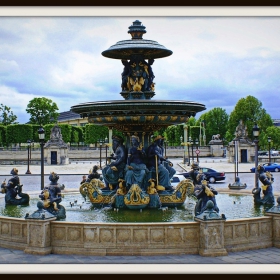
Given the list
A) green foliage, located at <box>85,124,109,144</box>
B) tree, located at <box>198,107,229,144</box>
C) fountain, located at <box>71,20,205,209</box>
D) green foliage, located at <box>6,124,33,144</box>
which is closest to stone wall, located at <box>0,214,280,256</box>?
fountain, located at <box>71,20,205,209</box>

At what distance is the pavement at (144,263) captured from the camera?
898 centimetres

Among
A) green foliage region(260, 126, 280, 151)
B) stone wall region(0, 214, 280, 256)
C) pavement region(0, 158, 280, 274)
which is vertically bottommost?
pavement region(0, 158, 280, 274)

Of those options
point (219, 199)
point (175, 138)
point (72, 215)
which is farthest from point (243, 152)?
point (72, 215)

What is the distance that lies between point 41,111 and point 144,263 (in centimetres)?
8549

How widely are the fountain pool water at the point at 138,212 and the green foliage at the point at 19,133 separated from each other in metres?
64.6

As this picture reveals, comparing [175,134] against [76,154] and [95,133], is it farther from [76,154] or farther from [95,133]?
[76,154]

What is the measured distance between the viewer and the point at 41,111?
93188 millimetres

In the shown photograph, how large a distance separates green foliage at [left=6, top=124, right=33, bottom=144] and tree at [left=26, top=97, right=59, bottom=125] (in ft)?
41.4

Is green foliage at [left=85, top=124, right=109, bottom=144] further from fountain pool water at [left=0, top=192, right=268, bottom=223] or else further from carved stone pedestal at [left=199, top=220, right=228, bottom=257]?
carved stone pedestal at [left=199, top=220, right=228, bottom=257]

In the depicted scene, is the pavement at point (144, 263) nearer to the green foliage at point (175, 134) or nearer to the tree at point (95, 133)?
the tree at point (95, 133)

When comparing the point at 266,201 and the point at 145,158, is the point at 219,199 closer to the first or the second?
the point at 266,201

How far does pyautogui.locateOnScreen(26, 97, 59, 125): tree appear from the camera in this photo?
92.5m
